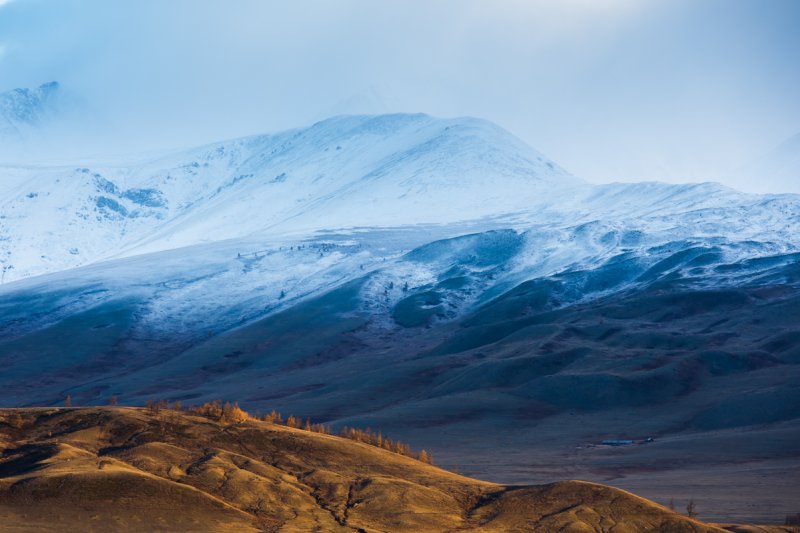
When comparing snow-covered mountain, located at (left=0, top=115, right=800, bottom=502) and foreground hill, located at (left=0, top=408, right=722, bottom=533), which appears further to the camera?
snow-covered mountain, located at (left=0, top=115, right=800, bottom=502)

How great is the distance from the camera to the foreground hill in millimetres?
14438

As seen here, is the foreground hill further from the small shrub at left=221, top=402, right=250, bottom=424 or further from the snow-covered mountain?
the snow-covered mountain

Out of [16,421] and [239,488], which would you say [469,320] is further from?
[239,488]

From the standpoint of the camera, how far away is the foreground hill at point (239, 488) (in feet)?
47.4

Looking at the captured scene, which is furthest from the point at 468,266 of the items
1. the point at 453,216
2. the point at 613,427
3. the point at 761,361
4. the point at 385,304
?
the point at 613,427

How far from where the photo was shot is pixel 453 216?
529 ft

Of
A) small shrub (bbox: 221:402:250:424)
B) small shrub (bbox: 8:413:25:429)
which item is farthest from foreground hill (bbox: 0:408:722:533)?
small shrub (bbox: 221:402:250:424)

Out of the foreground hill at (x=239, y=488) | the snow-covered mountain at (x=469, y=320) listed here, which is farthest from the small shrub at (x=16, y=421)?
the snow-covered mountain at (x=469, y=320)

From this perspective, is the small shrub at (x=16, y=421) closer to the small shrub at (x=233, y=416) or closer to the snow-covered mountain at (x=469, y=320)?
the small shrub at (x=233, y=416)

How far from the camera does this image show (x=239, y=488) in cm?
1581

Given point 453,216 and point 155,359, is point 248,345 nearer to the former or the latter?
point 155,359

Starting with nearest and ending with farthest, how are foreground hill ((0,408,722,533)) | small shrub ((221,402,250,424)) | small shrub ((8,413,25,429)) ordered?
foreground hill ((0,408,722,533)), small shrub ((8,413,25,429)), small shrub ((221,402,250,424))

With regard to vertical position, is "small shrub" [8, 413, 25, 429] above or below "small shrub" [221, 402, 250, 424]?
above

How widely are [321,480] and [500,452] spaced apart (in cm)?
2551
